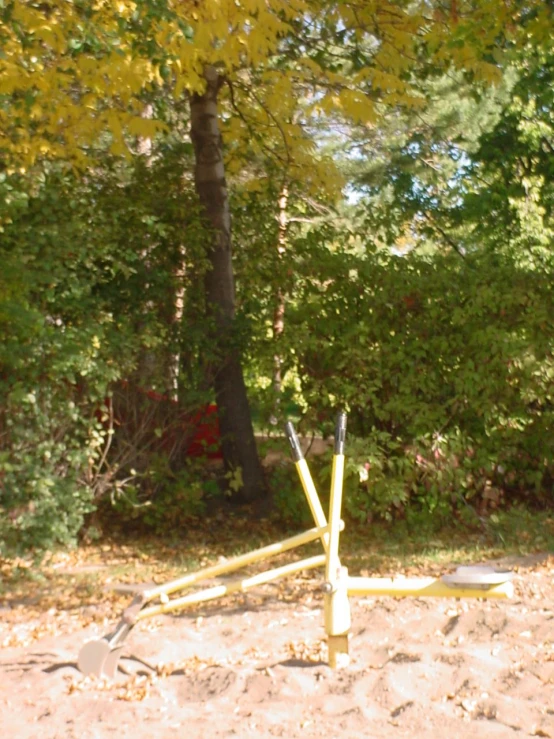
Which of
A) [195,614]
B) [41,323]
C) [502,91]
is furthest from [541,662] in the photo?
[502,91]

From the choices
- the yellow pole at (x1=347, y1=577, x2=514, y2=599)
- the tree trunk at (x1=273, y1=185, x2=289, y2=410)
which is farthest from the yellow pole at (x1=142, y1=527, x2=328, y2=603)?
the tree trunk at (x1=273, y1=185, x2=289, y2=410)

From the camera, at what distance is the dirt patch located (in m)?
3.75

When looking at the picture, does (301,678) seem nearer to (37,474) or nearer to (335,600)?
(335,600)

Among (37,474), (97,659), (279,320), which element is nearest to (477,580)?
(97,659)

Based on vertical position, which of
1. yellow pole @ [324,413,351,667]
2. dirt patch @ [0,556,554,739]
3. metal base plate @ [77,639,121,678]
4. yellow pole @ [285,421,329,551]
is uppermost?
yellow pole @ [285,421,329,551]

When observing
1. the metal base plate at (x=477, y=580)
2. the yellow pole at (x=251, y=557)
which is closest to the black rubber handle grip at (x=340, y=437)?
the yellow pole at (x=251, y=557)

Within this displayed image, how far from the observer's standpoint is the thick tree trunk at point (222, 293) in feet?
30.8

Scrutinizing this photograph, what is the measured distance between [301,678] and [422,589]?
0.68 m

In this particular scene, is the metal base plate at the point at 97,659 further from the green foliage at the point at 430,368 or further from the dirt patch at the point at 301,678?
the green foliage at the point at 430,368

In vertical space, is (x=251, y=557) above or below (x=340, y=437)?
below

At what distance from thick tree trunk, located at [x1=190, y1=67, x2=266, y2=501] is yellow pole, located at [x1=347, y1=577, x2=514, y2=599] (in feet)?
16.0

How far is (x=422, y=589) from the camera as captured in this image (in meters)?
4.50

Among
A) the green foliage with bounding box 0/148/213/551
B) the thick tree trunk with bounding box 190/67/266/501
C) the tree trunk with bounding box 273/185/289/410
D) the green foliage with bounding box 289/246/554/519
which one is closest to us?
the green foliage with bounding box 0/148/213/551

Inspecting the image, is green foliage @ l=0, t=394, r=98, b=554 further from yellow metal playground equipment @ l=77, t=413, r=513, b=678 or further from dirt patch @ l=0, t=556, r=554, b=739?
yellow metal playground equipment @ l=77, t=413, r=513, b=678
